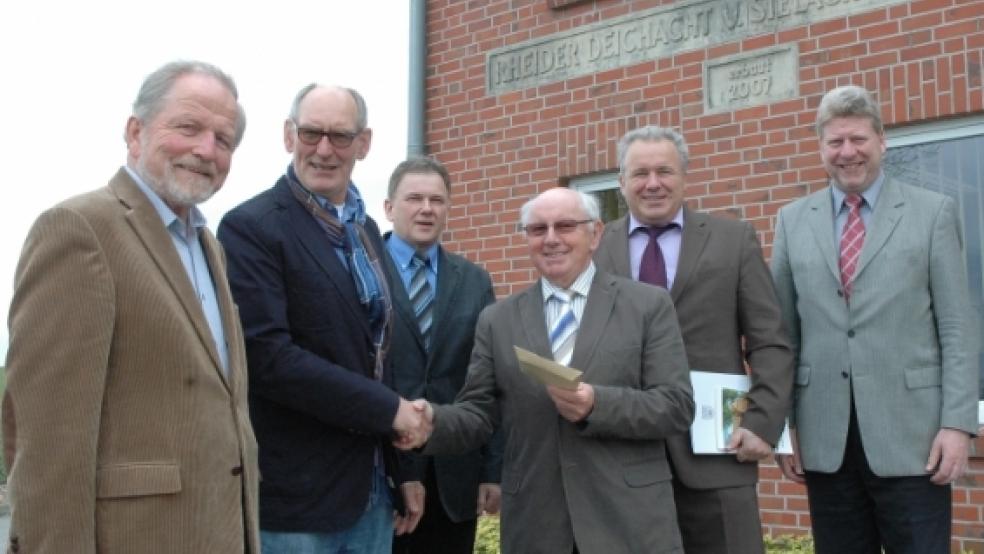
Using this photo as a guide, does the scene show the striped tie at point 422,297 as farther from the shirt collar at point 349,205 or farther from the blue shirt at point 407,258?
the shirt collar at point 349,205

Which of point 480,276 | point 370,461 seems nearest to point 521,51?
point 480,276

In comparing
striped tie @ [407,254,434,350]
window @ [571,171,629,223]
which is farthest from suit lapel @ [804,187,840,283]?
window @ [571,171,629,223]

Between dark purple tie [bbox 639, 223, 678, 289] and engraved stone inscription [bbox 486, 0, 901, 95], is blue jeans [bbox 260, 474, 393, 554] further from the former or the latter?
engraved stone inscription [bbox 486, 0, 901, 95]

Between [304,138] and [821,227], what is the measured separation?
1975 mm

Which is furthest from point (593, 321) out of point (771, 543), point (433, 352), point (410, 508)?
point (771, 543)

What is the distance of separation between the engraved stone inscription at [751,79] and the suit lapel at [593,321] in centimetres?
287

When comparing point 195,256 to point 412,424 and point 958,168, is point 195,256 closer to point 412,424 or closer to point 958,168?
point 412,424

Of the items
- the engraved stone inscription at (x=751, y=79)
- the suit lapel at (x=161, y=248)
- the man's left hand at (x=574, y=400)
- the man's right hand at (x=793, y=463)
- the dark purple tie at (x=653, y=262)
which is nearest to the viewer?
the suit lapel at (x=161, y=248)

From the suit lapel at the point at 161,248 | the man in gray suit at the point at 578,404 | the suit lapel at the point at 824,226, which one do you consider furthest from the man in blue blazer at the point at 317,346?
the suit lapel at the point at 824,226

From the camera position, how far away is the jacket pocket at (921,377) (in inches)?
146

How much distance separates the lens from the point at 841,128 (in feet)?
12.7

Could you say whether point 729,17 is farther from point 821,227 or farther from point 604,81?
point 821,227

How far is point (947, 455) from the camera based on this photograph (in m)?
3.61

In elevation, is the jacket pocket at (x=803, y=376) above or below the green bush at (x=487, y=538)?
above
